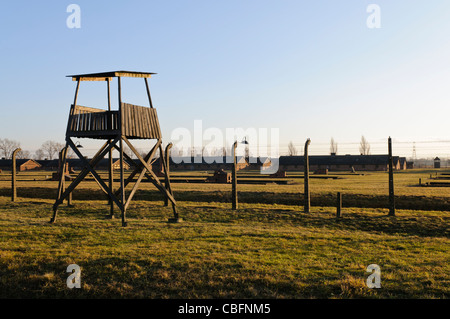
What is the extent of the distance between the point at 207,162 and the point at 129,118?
87.3 meters

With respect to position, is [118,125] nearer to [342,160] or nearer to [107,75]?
[107,75]

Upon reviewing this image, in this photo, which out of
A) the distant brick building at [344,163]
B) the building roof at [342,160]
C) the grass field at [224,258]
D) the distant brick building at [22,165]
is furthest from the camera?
the distant brick building at [22,165]

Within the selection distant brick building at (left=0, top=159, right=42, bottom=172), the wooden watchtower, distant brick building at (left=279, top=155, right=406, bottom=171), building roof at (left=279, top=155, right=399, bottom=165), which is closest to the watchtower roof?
the wooden watchtower

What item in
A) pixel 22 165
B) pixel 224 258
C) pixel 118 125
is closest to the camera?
pixel 224 258

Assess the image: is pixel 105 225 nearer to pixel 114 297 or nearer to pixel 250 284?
pixel 114 297

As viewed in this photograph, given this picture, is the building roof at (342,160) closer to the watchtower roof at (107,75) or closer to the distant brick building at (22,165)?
A: the distant brick building at (22,165)

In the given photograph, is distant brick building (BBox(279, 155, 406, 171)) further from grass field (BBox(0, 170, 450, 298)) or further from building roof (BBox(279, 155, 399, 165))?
grass field (BBox(0, 170, 450, 298))

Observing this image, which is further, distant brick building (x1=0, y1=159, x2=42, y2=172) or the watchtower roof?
distant brick building (x1=0, y1=159, x2=42, y2=172)

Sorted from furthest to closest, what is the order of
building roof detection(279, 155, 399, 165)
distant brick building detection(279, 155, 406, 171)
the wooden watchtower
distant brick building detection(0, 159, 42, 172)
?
1. distant brick building detection(0, 159, 42, 172)
2. building roof detection(279, 155, 399, 165)
3. distant brick building detection(279, 155, 406, 171)
4. the wooden watchtower

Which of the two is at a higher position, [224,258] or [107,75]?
[107,75]

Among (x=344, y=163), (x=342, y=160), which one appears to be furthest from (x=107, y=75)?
(x=342, y=160)

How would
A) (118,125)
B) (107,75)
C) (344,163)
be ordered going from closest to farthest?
(118,125) → (107,75) → (344,163)

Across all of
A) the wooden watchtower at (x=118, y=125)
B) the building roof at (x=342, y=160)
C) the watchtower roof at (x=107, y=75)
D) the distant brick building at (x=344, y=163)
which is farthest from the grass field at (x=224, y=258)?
the building roof at (x=342, y=160)
